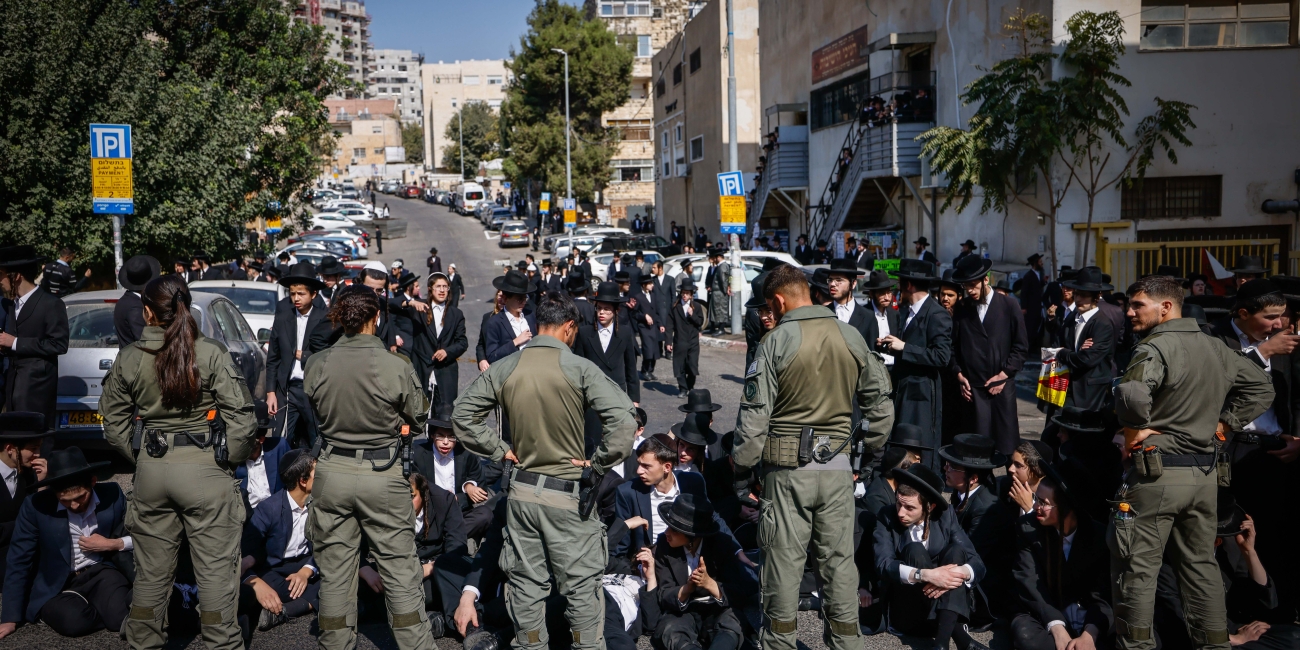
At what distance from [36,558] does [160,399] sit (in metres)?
1.80

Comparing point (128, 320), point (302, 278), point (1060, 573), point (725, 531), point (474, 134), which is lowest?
point (1060, 573)

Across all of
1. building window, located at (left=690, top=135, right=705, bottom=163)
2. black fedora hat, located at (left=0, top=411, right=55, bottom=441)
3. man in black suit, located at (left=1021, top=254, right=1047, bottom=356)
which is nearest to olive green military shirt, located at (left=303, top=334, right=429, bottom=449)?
black fedora hat, located at (left=0, top=411, right=55, bottom=441)

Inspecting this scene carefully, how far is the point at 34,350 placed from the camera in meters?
7.17

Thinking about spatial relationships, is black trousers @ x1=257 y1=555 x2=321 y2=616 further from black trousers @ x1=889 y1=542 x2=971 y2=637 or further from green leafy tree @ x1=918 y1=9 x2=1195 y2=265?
green leafy tree @ x1=918 y1=9 x2=1195 y2=265

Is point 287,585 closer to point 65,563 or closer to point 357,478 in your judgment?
point 65,563

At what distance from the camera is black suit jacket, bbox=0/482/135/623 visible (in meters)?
5.56

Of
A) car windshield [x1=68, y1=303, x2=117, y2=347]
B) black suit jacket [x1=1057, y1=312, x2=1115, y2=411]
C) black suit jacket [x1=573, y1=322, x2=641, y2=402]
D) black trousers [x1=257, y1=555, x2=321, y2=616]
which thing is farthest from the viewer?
black suit jacket [x1=573, y1=322, x2=641, y2=402]

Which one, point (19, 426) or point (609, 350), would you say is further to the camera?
point (609, 350)

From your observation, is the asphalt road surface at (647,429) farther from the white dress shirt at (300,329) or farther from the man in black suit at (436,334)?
the man in black suit at (436,334)

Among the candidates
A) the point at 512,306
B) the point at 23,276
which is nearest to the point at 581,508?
the point at 512,306

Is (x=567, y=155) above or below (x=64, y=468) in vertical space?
above

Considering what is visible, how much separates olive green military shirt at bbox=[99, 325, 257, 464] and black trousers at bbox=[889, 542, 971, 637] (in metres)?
3.68

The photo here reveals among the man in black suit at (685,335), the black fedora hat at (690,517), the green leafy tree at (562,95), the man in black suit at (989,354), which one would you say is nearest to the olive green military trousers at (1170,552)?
the black fedora hat at (690,517)

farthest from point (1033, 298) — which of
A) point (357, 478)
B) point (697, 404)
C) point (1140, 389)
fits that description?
point (357, 478)
